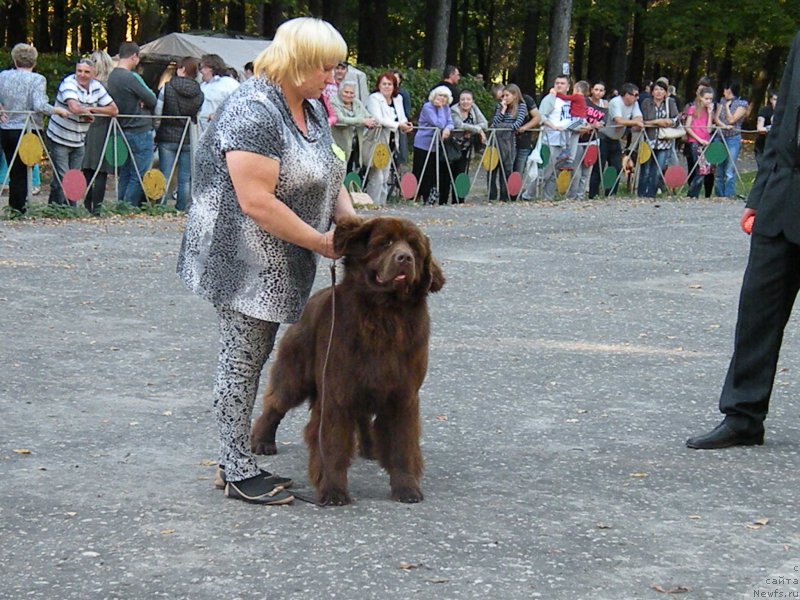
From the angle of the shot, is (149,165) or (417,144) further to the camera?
(417,144)

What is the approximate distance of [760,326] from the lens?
6.23 m

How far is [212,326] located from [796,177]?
451cm

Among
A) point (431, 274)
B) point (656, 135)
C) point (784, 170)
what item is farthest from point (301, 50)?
point (656, 135)

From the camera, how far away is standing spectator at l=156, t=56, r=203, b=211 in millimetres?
15938

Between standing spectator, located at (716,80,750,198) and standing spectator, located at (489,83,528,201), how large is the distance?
425 cm

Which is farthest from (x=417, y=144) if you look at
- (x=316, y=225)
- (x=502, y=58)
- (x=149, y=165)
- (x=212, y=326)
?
(x=502, y=58)

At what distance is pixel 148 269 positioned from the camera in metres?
11.9

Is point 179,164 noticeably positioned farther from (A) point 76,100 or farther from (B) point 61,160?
(A) point 76,100

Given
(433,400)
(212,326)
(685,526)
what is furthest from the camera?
(212,326)

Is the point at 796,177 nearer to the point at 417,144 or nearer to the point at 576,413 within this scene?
the point at 576,413

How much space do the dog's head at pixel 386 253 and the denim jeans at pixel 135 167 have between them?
11332 millimetres

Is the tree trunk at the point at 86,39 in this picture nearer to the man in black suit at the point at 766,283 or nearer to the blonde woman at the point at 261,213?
the man in black suit at the point at 766,283

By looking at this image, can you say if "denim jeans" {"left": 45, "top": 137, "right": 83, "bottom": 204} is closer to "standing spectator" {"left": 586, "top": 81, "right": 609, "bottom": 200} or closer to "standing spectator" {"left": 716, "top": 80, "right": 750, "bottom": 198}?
"standing spectator" {"left": 586, "top": 81, "right": 609, "bottom": 200}

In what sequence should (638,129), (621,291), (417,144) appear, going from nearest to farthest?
(621,291) → (417,144) → (638,129)
